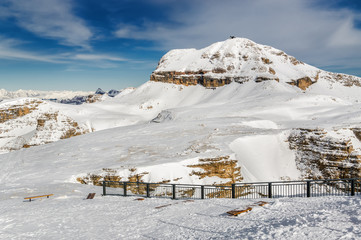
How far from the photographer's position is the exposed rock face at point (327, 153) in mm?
39938

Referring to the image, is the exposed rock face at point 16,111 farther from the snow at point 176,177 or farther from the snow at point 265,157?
the snow at point 265,157

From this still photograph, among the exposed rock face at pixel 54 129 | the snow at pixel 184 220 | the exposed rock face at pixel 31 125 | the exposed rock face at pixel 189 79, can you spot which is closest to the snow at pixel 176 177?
the snow at pixel 184 220

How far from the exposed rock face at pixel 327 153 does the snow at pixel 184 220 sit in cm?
3205

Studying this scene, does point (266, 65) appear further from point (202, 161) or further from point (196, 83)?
point (202, 161)

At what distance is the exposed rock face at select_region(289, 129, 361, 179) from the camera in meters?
39.9

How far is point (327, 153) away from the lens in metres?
41.3

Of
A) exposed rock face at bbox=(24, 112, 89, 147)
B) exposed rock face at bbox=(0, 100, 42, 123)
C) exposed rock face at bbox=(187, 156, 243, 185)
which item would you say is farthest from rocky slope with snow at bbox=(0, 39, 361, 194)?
exposed rock face at bbox=(0, 100, 42, 123)

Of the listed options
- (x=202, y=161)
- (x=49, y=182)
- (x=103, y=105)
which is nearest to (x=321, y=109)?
(x=202, y=161)

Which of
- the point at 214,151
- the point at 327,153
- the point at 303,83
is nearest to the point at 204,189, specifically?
the point at 214,151

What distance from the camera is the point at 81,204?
54.3 feet

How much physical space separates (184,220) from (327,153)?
125ft

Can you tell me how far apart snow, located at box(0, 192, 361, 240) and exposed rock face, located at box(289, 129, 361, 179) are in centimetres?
3205

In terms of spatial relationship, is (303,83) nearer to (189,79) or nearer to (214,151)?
(189,79)

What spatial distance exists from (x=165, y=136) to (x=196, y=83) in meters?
135
